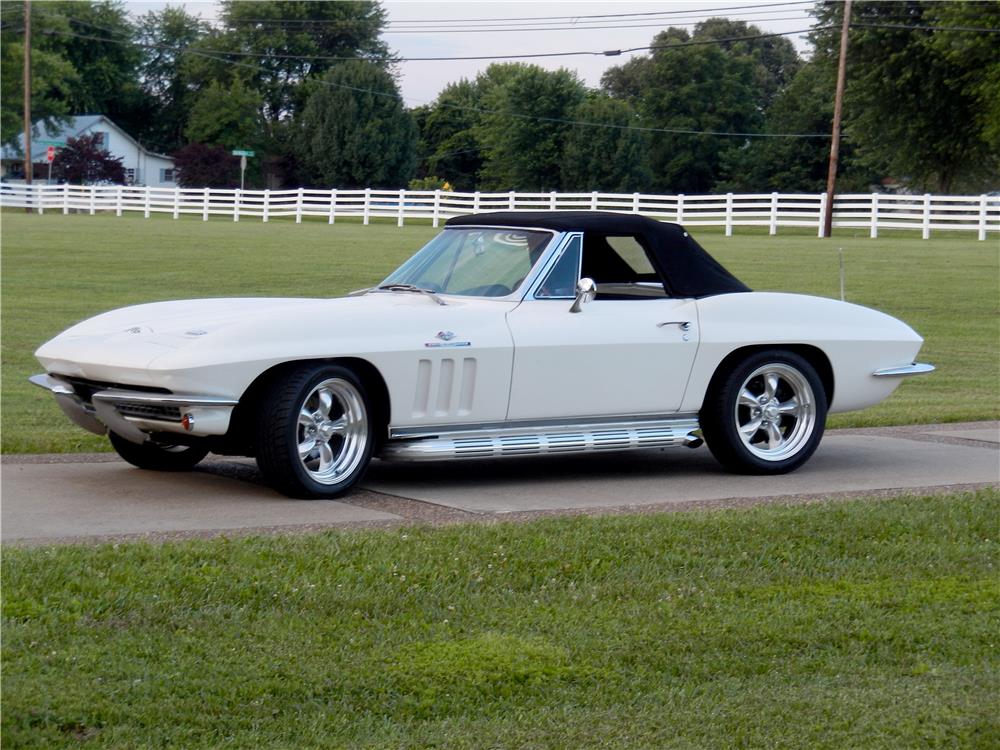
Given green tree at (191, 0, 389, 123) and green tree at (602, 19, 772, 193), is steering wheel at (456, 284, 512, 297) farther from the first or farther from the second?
green tree at (191, 0, 389, 123)

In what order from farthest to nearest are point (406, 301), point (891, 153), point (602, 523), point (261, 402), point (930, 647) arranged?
point (891, 153) < point (406, 301) < point (261, 402) < point (602, 523) < point (930, 647)

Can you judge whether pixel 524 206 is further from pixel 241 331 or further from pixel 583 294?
pixel 241 331

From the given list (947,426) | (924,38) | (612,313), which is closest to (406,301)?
(612,313)

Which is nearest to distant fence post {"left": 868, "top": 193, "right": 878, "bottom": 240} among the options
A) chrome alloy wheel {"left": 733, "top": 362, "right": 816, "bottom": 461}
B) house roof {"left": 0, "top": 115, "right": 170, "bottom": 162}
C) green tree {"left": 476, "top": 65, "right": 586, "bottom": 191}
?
chrome alloy wheel {"left": 733, "top": 362, "right": 816, "bottom": 461}

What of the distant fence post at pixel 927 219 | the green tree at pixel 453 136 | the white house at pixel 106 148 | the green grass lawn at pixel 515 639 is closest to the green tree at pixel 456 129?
the green tree at pixel 453 136

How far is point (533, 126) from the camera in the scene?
8912cm

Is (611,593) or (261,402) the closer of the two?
(611,593)

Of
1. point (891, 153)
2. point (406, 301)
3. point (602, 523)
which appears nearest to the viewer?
point (602, 523)

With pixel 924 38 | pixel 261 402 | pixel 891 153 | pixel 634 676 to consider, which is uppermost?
pixel 924 38

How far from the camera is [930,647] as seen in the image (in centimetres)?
507

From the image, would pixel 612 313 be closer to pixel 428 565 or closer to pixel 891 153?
pixel 428 565

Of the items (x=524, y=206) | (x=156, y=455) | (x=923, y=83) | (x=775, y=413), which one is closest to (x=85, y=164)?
(x=524, y=206)

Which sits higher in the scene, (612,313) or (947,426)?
(612,313)

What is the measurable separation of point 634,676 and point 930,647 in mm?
1129
